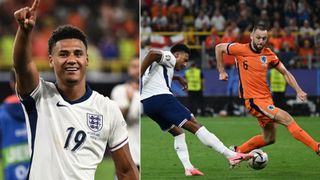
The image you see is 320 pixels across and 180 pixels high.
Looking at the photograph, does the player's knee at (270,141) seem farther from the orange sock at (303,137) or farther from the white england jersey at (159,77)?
the white england jersey at (159,77)

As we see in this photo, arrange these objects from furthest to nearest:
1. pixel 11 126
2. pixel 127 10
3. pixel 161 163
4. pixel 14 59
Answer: pixel 127 10, pixel 11 126, pixel 161 163, pixel 14 59

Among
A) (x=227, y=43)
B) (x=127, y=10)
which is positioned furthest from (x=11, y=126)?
(x=127, y=10)

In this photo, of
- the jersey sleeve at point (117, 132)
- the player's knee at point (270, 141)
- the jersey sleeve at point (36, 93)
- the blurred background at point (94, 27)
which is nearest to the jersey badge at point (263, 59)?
the player's knee at point (270, 141)

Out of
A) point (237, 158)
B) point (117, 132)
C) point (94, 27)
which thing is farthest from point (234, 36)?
point (94, 27)

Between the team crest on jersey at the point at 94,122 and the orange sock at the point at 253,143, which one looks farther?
the orange sock at the point at 253,143

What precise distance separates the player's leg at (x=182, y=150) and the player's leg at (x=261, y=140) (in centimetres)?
21

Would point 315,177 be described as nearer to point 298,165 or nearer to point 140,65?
point 298,165

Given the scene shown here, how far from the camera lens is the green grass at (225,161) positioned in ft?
9.21

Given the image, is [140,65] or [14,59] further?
[140,65]

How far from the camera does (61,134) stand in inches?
82.3

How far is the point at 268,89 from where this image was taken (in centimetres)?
274

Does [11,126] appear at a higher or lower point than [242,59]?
lower

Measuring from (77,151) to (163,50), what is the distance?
84 centimetres

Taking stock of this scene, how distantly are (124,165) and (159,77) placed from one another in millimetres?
755
